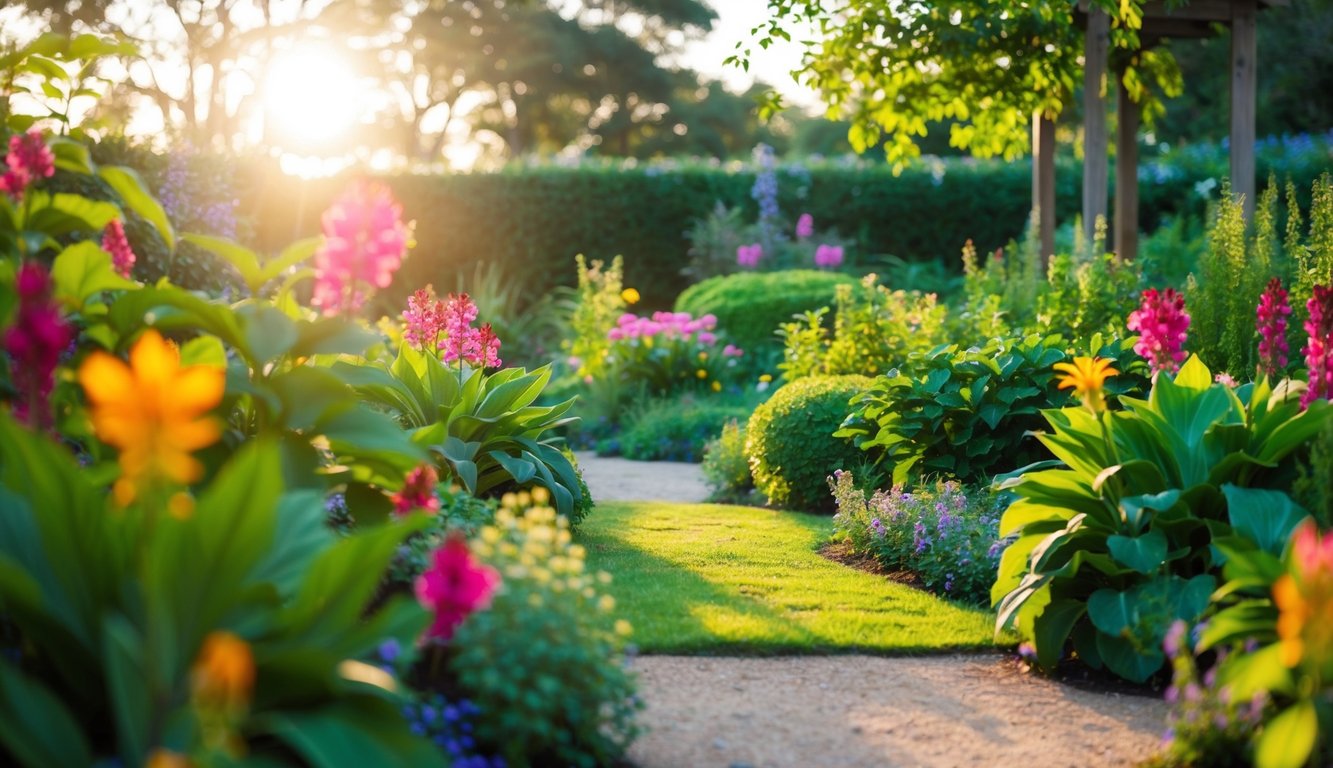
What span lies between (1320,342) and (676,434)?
620 centimetres

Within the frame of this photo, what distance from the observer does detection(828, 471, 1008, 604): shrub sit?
4785 mm

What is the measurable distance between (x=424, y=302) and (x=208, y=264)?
9.53ft

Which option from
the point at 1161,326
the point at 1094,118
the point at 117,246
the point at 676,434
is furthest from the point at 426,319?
the point at 1094,118

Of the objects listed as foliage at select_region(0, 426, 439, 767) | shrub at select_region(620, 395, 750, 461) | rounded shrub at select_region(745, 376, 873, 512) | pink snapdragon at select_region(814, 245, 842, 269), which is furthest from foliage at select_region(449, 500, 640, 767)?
pink snapdragon at select_region(814, 245, 842, 269)

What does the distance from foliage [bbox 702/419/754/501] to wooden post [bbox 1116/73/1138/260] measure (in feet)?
12.2

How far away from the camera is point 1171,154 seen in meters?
16.0

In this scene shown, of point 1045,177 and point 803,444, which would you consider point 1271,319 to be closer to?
point 803,444

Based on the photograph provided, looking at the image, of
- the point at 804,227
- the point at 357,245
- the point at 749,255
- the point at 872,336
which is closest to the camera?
the point at 357,245

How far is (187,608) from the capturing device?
87.0 inches

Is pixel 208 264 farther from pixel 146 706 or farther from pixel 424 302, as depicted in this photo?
pixel 146 706

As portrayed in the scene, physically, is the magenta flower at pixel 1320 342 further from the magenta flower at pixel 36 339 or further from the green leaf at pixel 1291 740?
the magenta flower at pixel 36 339

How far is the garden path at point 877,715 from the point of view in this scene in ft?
10.3

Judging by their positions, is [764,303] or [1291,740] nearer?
[1291,740]

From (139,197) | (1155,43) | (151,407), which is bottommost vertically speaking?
(151,407)
